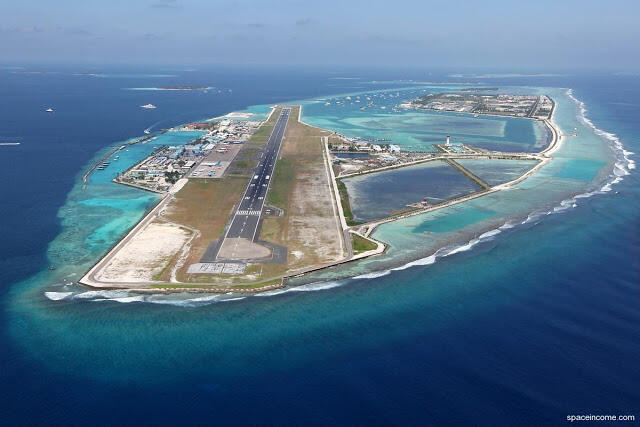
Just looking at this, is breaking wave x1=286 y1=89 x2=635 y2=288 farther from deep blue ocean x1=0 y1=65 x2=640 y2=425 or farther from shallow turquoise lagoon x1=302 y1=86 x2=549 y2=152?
shallow turquoise lagoon x1=302 y1=86 x2=549 y2=152

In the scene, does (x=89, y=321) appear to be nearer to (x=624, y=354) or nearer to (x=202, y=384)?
(x=202, y=384)

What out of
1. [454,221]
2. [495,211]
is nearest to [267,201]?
[454,221]

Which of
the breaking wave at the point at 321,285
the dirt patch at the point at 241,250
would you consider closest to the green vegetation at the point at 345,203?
the breaking wave at the point at 321,285

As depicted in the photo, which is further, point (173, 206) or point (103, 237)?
point (173, 206)

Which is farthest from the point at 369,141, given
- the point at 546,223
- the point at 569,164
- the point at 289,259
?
the point at 289,259

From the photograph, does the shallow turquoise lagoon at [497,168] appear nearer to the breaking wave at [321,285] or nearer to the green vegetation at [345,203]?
the breaking wave at [321,285]

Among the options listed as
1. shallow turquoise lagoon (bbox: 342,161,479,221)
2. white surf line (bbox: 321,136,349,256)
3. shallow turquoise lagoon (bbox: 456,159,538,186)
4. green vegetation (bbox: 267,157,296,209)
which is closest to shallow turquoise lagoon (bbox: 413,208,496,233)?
shallow turquoise lagoon (bbox: 342,161,479,221)

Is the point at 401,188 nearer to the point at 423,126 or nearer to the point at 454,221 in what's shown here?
the point at 454,221
